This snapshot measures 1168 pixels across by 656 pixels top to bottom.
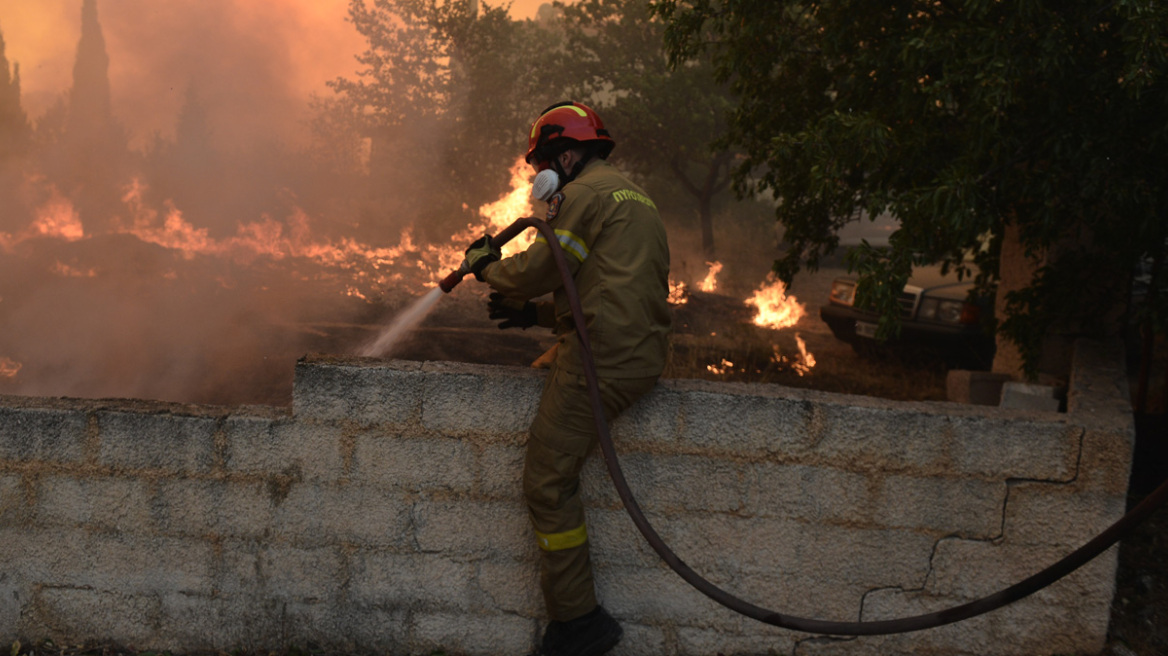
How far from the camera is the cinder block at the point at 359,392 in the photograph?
10.4 feet

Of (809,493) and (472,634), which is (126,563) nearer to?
(472,634)

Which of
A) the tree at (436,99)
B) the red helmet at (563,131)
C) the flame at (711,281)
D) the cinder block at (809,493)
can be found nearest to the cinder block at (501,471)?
the cinder block at (809,493)

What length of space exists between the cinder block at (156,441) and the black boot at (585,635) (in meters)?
1.51

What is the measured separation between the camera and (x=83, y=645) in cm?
338

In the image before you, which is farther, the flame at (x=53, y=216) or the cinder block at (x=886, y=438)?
the flame at (x=53, y=216)

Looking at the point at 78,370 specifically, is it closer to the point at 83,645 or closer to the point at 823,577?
the point at 83,645

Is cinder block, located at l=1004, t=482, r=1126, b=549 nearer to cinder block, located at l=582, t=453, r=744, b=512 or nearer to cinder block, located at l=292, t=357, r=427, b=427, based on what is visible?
cinder block, located at l=582, t=453, r=744, b=512

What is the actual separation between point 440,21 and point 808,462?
18836 millimetres

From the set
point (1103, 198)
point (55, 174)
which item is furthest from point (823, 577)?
point (55, 174)

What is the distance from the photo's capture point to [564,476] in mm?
3053

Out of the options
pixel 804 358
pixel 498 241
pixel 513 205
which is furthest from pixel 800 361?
pixel 513 205

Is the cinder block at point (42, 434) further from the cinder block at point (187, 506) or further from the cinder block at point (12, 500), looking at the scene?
the cinder block at point (187, 506)

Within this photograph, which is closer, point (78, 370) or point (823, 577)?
point (823, 577)

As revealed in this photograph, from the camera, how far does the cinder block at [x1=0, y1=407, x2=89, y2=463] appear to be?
10.5 ft
